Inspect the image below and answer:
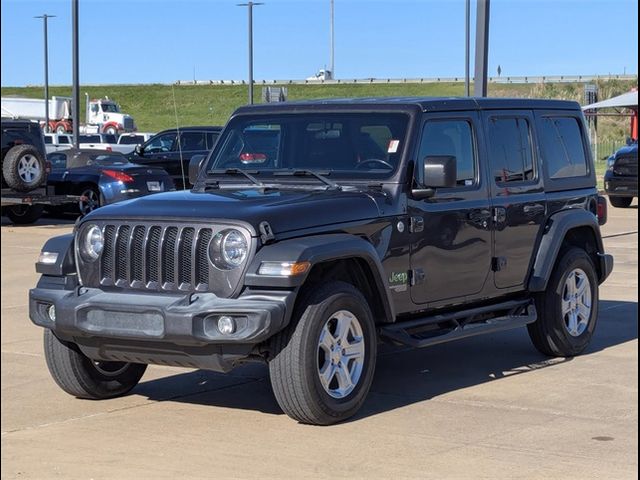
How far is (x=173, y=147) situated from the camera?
93.5ft

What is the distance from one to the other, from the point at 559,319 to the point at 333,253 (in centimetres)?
282

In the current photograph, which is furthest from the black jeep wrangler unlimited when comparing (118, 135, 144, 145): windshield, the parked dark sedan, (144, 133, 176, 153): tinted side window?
(118, 135, 144, 145): windshield

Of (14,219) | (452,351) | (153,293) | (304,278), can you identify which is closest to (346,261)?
(304,278)

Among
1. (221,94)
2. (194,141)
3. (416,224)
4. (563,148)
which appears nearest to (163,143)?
(194,141)

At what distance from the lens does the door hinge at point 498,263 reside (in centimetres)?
872

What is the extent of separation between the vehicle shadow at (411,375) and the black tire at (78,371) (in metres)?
0.31

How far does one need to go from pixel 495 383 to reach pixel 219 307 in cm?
250

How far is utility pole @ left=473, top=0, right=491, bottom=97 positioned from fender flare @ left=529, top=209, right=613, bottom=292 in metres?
5.81

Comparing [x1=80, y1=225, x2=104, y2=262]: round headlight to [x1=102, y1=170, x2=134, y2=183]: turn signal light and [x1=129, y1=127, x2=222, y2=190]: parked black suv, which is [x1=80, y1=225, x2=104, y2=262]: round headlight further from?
[x1=129, y1=127, x2=222, y2=190]: parked black suv

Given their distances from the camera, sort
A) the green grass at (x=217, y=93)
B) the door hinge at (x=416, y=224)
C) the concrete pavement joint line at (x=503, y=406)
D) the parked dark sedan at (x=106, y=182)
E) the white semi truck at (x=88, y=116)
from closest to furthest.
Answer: the concrete pavement joint line at (x=503, y=406), the door hinge at (x=416, y=224), the parked dark sedan at (x=106, y=182), the white semi truck at (x=88, y=116), the green grass at (x=217, y=93)

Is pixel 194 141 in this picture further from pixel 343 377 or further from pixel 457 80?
pixel 457 80

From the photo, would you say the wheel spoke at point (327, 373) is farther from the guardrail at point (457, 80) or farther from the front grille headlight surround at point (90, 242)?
the guardrail at point (457, 80)

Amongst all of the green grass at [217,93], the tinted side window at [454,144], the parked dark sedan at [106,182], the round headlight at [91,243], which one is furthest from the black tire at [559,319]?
the green grass at [217,93]

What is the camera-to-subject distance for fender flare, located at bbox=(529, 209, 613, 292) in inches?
359
